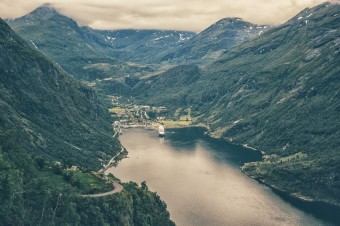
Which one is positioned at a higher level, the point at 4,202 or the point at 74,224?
the point at 4,202

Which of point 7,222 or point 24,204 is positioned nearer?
point 7,222

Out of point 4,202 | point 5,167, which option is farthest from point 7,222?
point 5,167

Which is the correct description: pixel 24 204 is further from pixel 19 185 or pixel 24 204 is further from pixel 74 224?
pixel 74 224

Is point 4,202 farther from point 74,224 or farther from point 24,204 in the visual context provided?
point 74,224

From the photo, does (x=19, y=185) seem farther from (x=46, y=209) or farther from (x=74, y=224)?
(x=74, y=224)

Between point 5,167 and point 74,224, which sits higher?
point 5,167

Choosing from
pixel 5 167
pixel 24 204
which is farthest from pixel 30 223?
pixel 5 167

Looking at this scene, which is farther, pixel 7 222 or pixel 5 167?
pixel 5 167
